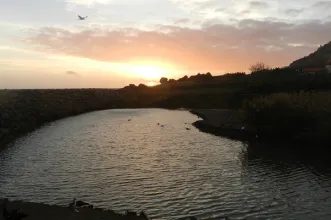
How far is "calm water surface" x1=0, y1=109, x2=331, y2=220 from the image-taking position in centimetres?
2800

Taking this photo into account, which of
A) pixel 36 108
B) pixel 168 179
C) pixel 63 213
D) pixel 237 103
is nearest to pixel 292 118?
pixel 168 179

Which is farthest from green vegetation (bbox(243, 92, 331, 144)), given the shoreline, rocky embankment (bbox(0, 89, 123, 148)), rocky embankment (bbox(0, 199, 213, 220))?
rocky embankment (bbox(0, 89, 123, 148))

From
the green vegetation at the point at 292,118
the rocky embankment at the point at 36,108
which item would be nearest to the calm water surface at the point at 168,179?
the green vegetation at the point at 292,118

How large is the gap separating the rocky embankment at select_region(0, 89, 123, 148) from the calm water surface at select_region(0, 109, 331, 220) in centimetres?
1487

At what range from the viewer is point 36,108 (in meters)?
99.6

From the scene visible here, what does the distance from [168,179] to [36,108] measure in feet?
246

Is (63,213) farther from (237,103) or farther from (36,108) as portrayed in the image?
(237,103)

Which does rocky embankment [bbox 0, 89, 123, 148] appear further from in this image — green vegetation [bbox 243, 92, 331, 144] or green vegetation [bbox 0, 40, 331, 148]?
green vegetation [bbox 243, 92, 331, 144]

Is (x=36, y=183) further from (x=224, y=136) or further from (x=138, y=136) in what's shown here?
(x=224, y=136)

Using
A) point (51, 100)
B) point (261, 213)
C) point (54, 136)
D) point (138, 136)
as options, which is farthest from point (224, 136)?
point (51, 100)

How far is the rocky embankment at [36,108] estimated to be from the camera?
70.4 metres

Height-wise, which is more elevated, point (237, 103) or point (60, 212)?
point (237, 103)

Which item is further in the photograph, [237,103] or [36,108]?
[237,103]

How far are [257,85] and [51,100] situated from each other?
71.8m
